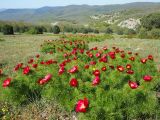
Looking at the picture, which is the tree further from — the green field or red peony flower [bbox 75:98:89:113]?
red peony flower [bbox 75:98:89:113]

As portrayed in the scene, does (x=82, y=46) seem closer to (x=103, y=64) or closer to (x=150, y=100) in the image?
(x=103, y=64)

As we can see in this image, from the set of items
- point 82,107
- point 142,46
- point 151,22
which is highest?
point 82,107

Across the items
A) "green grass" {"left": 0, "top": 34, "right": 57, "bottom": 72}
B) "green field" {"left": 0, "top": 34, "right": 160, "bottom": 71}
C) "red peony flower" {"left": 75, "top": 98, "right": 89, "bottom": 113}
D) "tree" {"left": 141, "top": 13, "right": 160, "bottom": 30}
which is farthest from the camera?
"tree" {"left": 141, "top": 13, "right": 160, "bottom": 30}

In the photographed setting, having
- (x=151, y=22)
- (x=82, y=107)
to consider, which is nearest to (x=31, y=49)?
(x=82, y=107)

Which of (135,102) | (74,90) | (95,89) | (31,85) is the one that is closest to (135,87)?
(135,102)

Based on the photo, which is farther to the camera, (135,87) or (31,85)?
(31,85)

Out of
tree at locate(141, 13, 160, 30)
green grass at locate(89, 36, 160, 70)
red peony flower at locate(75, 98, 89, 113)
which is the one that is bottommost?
tree at locate(141, 13, 160, 30)

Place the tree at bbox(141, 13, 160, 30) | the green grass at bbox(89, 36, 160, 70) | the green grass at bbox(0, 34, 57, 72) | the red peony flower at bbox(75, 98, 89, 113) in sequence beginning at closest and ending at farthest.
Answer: the red peony flower at bbox(75, 98, 89, 113)
the green grass at bbox(0, 34, 57, 72)
the green grass at bbox(89, 36, 160, 70)
the tree at bbox(141, 13, 160, 30)

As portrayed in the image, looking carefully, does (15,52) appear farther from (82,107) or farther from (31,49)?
A: (82,107)

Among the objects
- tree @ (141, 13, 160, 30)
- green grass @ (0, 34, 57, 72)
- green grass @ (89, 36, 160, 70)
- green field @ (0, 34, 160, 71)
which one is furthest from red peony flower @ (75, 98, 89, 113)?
tree @ (141, 13, 160, 30)

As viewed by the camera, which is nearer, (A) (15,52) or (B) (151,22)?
(A) (15,52)

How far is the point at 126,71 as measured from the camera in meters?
6.52

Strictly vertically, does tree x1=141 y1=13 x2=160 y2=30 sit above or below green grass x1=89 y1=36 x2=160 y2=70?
below

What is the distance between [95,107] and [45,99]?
1708 millimetres
